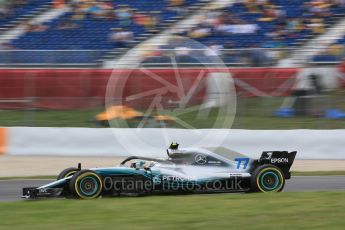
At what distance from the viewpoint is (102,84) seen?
→ 17.6 meters

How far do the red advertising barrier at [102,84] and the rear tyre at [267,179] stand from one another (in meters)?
6.14

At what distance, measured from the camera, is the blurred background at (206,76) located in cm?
1605

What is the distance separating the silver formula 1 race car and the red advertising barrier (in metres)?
6.01

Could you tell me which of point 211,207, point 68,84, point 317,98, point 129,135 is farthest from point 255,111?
point 211,207

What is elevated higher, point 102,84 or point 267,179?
point 102,84

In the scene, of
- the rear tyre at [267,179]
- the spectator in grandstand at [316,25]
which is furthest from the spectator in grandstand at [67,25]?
the rear tyre at [267,179]

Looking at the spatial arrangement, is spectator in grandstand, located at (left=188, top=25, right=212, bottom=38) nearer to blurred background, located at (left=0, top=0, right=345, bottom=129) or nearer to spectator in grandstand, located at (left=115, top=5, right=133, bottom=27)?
blurred background, located at (left=0, top=0, right=345, bottom=129)

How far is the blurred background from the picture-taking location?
632 inches

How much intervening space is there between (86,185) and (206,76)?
780cm

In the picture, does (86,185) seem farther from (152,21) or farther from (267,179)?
(152,21)

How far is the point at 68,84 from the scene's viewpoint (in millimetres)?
17156

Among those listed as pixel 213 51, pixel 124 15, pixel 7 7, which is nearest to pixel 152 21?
pixel 124 15

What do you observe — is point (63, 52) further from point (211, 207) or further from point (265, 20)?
point (211, 207)

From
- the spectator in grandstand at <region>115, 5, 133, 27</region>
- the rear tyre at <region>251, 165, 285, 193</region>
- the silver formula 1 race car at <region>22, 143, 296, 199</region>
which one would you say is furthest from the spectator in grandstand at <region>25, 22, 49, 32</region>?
the rear tyre at <region>251, 165, 285, 193</region>
